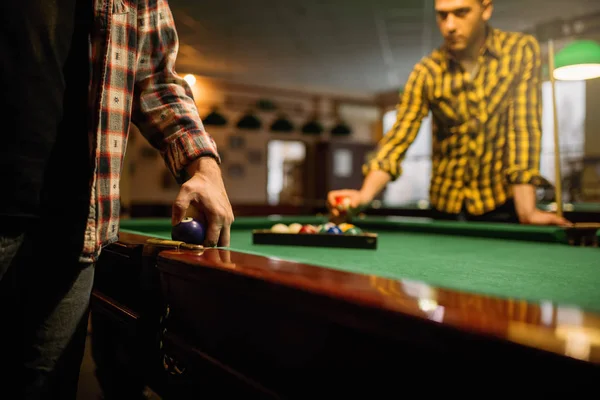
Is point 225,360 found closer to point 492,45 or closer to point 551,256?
point 551,256

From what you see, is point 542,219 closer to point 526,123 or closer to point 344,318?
point 526,123

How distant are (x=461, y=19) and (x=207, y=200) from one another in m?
2.08

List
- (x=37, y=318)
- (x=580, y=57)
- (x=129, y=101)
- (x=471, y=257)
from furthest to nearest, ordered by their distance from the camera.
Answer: (x=580, y=57) < (x=471, y=257) < (x=129, y=101) < (x=37, y=318)

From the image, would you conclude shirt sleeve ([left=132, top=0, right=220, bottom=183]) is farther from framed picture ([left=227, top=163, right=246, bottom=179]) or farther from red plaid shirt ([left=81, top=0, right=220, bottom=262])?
framed picture ([left=227, top=163, right=246, bottom=179])

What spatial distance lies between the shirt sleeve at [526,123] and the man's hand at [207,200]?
5.40ft

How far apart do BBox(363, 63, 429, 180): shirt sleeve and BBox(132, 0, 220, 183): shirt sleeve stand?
1.57 metres

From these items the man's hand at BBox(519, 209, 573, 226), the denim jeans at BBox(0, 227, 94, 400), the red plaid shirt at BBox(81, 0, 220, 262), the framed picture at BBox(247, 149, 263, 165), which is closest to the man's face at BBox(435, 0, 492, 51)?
the man's hand at BBox(519, 209, 573, 226)

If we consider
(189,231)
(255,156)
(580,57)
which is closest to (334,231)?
(189,231)

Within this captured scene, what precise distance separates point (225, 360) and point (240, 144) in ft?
33.5

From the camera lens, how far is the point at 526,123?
2438 mm

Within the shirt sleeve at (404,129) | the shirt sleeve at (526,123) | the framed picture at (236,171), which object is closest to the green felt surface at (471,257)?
the shirt sleeve at (404,129)

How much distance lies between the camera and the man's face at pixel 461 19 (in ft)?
8.38

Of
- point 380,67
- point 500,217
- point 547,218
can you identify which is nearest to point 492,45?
point 500,217

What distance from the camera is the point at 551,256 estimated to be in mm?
1354
